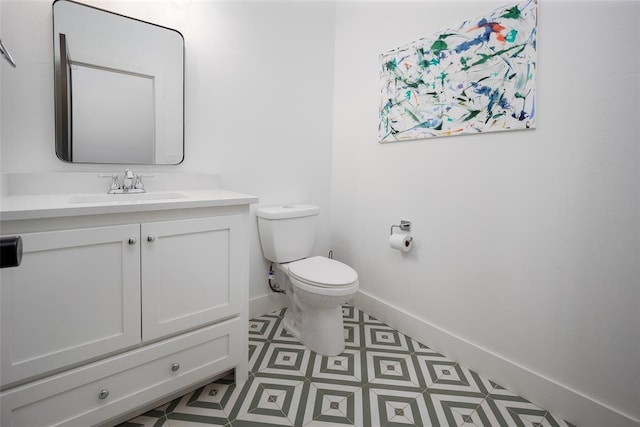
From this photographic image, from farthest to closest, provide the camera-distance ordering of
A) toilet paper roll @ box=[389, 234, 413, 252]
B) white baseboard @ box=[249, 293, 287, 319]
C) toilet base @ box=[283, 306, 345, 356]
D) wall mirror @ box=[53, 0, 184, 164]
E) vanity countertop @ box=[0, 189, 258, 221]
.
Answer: white baseboard @ box=[249, 293, 287, 319] → toilet paper roll @ box=[389, 234, 413, 252] → toilet base @ box=[283, 306, 345, 356] → wall mirror @ box=[53, 0, 184, 164] → vanity countertop @ box=[0, 189, 258, 221]

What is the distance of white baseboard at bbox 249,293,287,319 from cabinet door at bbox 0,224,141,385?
1.02 meters

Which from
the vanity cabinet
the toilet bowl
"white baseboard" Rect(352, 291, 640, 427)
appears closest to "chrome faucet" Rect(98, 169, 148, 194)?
the vanity cabinet

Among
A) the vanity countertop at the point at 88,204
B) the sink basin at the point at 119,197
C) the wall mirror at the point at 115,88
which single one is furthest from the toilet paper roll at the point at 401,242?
the wall mirror at the point at 115,88

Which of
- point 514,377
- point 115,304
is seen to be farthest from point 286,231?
point 514,377

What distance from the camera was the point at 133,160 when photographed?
1681mm

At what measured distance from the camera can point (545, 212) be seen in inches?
55.9

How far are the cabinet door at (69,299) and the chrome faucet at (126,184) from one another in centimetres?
51

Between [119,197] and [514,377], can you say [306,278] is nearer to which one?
[119,197]

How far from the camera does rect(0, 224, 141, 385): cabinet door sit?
1014mm

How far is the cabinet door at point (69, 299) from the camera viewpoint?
101 cm

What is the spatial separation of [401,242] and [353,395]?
847 millimetres

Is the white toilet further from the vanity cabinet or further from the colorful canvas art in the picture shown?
the colorful canvas art

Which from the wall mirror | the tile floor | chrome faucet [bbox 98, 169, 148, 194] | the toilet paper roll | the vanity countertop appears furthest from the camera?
the toilet paper roll

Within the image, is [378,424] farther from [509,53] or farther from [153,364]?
[509,53]
